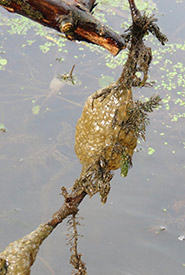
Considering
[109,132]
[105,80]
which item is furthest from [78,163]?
[109,132]

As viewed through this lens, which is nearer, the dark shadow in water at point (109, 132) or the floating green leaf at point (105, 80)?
the dark shadow in water at point (109, 132)

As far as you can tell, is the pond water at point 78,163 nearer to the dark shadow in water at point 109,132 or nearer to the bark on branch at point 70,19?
the dark shadow in water at point 109,132

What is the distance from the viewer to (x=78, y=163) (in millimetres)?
3768

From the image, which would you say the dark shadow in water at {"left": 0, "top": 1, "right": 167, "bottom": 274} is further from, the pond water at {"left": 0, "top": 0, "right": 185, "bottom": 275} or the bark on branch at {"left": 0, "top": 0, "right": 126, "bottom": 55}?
the pond water at {"left": 0, "top": 0, "right": 185, "bottom": 275}

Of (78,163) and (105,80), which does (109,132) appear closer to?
(78,163)

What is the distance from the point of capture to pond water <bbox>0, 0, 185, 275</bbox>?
3242 mm

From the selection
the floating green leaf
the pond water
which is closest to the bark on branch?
the pond water

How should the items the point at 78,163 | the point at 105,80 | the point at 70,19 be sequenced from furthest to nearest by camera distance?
the point at 105,80
the point at 78,163
the point at 70,19

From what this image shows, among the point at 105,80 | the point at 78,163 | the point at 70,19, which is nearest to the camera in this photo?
the point at 70,19

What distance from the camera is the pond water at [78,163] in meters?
3.24

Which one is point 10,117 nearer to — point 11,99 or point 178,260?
point 11,99

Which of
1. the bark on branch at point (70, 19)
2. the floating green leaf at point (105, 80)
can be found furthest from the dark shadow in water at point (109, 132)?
the floating green leaf at point (105, 80)

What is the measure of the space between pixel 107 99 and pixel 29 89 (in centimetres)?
327

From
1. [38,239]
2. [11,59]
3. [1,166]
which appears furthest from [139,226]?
[11,59]
